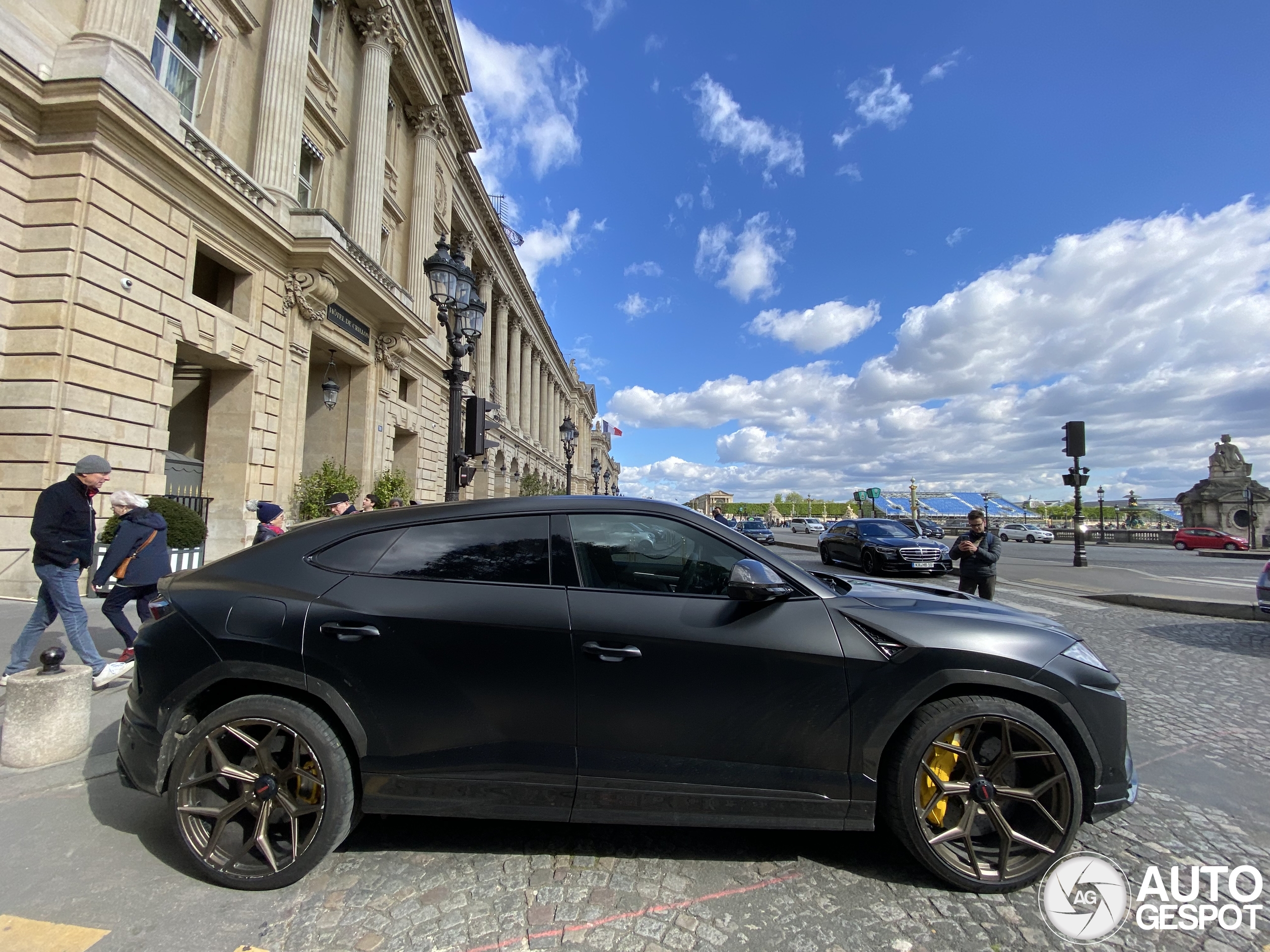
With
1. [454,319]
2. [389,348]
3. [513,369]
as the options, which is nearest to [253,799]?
[454,319]

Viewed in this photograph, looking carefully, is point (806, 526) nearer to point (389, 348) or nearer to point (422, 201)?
point (422, 201)

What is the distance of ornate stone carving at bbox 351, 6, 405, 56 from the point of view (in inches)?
702

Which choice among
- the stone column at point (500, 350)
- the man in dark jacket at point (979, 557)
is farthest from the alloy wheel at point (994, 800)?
the stone column at point (500, 350)

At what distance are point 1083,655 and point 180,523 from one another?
11.5 meters

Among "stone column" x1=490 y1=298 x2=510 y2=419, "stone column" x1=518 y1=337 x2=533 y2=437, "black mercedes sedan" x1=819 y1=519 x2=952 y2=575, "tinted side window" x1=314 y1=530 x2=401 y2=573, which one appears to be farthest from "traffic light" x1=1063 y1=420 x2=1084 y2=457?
"stone column" x1=518 y1=337 x2=533 y2=437

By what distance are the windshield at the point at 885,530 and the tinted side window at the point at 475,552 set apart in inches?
583

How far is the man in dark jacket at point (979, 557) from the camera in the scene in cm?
682

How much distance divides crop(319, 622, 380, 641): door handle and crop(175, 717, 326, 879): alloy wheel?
42cm

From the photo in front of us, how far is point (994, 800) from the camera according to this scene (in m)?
2.28

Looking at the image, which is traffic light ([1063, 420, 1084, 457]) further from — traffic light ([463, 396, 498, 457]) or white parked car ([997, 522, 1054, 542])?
white parked car ([997, 522, 1054, 542])

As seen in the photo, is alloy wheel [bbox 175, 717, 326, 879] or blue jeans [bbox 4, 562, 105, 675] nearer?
alloy wheel [bbox 175, 717, 326, 879]

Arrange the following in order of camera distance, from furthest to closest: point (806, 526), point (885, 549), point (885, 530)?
point (806, 526), point (885, 530), point (885, 549)

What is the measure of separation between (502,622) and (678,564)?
836 millimetres

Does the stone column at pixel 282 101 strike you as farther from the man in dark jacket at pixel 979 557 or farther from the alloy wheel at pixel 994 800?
the alloy wheel at pixel 994 800
